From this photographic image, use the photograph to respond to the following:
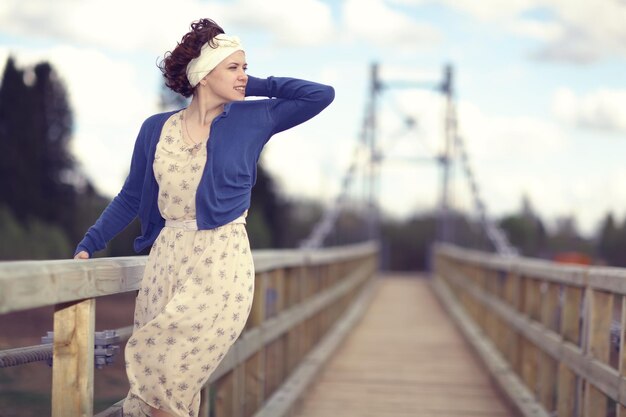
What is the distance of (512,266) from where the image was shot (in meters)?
5.96

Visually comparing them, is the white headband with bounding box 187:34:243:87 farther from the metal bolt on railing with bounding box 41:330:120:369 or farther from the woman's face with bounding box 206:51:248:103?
the metal bolt on railing with bounding box 41:330:120:369

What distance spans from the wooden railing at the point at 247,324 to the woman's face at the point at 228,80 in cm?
46

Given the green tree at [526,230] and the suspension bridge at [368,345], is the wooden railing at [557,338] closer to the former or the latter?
the suspension bridge at [368,345]

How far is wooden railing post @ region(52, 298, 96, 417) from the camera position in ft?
7.34

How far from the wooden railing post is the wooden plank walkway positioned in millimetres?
2712

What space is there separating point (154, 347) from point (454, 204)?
24.4m

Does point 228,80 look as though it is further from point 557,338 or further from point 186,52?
point 557,338

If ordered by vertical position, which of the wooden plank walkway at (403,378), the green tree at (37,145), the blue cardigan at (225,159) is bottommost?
the wooden plank walkway at (403,378)

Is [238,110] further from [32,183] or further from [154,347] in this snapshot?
[32,183]

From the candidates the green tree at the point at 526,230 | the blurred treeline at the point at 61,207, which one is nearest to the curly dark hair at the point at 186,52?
the green tree at the point at 526,230

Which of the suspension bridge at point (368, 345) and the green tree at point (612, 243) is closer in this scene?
the suspension bridge at point (368, 345)

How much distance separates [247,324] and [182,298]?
6.12 feet

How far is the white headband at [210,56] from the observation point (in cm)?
254

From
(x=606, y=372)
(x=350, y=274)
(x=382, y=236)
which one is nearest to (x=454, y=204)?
(x=382, y=236)
